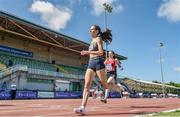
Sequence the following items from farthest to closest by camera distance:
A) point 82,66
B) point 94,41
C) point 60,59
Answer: point 82,66
point 60,59
point 94,41

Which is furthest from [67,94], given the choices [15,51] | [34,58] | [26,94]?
[34,58]

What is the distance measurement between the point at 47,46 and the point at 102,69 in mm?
47002

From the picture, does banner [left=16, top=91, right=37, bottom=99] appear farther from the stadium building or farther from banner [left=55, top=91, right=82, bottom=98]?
banner [left=55, top=91, right=82, bottom=98]

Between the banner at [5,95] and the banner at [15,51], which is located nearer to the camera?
the banner at [5,95]

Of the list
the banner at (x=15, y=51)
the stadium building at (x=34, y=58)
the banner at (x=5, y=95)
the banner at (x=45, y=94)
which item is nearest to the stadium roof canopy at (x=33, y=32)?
the stadium building at (x=34, y=58)

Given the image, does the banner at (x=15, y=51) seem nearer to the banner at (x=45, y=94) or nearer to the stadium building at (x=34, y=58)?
the stadium building at (x=34, y=58)

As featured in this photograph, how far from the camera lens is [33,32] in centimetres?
5156

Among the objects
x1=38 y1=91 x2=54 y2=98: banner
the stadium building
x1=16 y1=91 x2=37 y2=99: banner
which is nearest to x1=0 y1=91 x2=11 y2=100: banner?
x1=16 y1=91 x2=37 y2=99: banner

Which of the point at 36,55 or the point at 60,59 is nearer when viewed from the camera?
the point at 36,55

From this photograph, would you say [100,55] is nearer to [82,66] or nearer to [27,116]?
[27,116]

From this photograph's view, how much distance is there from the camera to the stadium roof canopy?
148ft

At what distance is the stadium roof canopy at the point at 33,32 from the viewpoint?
148 feet

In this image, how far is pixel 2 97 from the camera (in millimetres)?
30469

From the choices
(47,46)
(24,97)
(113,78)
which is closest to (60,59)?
(47,46)
